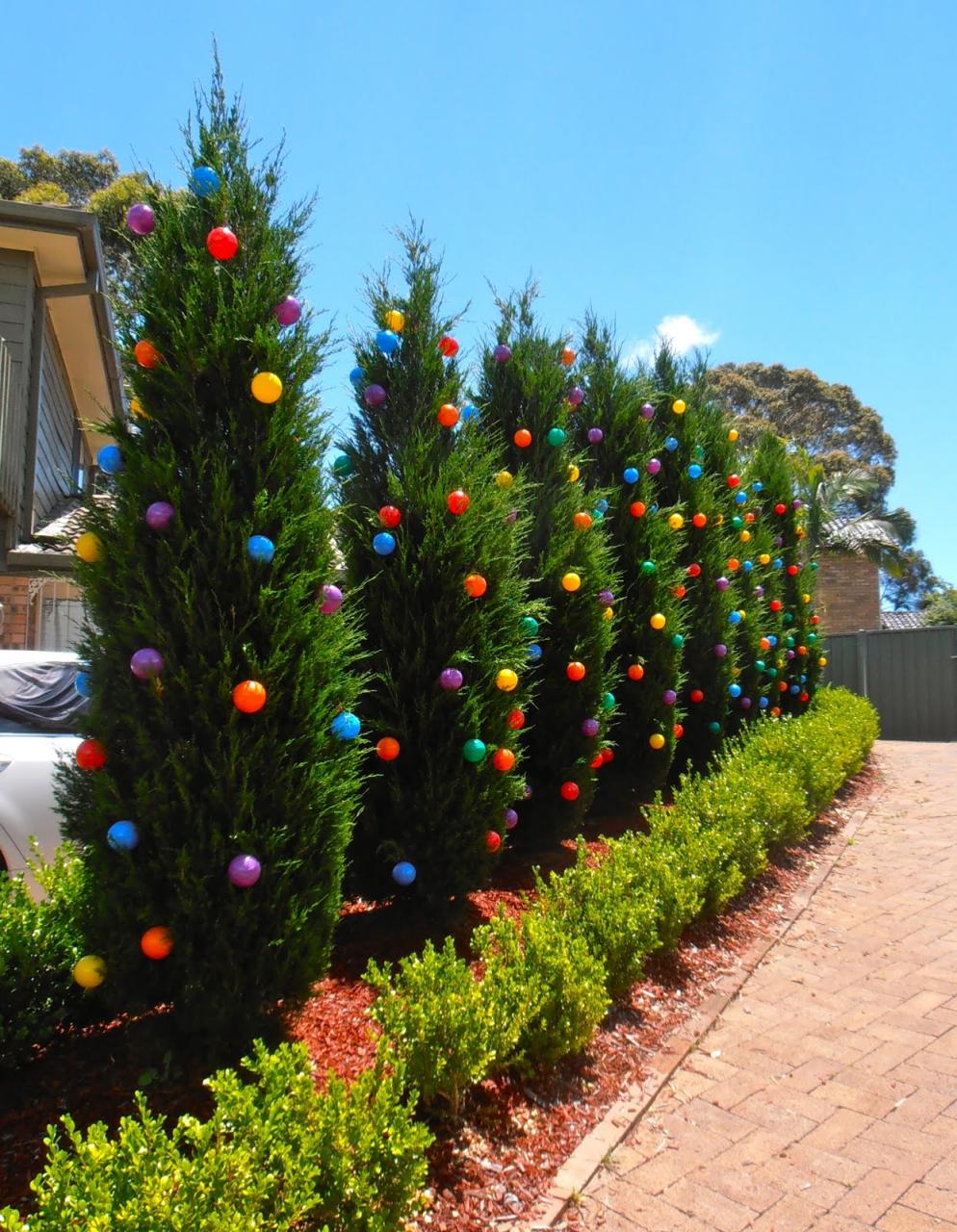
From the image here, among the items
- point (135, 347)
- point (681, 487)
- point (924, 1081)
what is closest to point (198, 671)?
point (135, 347)

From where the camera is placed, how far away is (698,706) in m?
8.16

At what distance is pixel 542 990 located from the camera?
3.29m

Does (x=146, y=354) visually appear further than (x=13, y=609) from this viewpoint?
No

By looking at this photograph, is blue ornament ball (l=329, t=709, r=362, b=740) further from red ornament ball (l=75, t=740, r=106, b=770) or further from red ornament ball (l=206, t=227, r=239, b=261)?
red ornament ball (l=206, t=227, r=239, b=261)

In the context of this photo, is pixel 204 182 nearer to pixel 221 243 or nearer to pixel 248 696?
pixel 221 243

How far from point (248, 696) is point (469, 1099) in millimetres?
1646

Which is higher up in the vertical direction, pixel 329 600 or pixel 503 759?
pixel 329 600

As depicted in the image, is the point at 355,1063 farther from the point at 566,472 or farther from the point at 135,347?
the point at 566,472

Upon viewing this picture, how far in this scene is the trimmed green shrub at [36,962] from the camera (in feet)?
9.73

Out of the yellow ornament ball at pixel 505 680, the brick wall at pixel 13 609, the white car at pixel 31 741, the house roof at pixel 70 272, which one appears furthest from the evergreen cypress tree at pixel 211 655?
the brick wall at pixel 13 609

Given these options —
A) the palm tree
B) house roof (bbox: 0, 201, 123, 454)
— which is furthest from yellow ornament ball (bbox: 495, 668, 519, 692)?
the palm tree

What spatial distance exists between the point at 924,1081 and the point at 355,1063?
7.59 ft

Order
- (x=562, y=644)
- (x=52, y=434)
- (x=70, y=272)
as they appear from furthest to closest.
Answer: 1. (x=52, y=434)
2. (x=70, y=272)
3. (x=562, y=644)

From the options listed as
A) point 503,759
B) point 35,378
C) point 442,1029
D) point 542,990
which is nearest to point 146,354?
point 503,759
